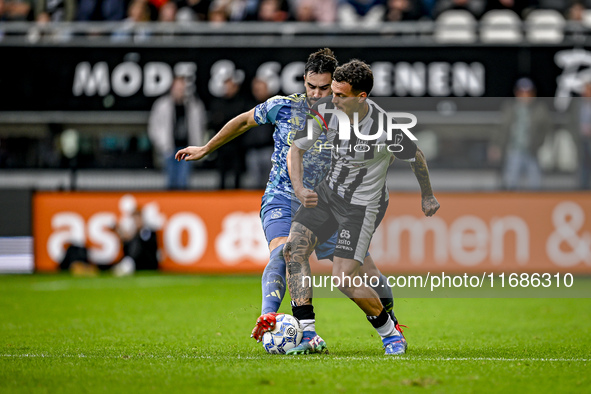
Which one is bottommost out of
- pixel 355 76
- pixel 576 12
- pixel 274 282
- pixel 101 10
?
pixel 274 282

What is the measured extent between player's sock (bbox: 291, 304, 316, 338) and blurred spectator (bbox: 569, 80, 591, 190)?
28.4 ft

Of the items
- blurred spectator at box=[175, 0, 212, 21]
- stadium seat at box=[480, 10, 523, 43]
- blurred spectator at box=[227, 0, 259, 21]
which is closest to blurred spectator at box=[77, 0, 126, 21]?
blurred spectator at box=[175, 0, 212, 21]

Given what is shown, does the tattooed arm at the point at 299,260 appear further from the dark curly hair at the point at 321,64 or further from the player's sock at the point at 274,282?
the dark curly hair at the point at 321,64

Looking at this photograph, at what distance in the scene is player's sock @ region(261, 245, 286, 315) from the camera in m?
6.62

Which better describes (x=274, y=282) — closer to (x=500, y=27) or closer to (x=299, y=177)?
(x=299, y=177)

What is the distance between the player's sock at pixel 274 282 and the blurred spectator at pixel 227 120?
7568 mm

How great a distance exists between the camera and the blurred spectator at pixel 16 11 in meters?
15.5

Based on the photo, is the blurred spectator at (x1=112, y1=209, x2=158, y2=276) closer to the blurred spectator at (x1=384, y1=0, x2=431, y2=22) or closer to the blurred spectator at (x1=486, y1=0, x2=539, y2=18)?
the blurred spectator at (x1=384, y1=0, x2=431, y2=22)

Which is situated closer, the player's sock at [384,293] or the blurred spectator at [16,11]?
the player's sock at [384,293]

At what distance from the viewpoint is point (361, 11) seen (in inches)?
626

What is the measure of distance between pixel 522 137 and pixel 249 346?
26.7 ft

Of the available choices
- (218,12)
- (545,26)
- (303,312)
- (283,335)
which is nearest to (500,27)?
(545,26)

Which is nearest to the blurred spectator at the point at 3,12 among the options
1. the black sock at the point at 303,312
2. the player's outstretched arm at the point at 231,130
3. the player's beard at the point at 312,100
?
the player's outstretched arm at the point at 231,130

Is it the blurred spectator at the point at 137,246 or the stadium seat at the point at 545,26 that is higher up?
the stadium seat at the point at 545,26
